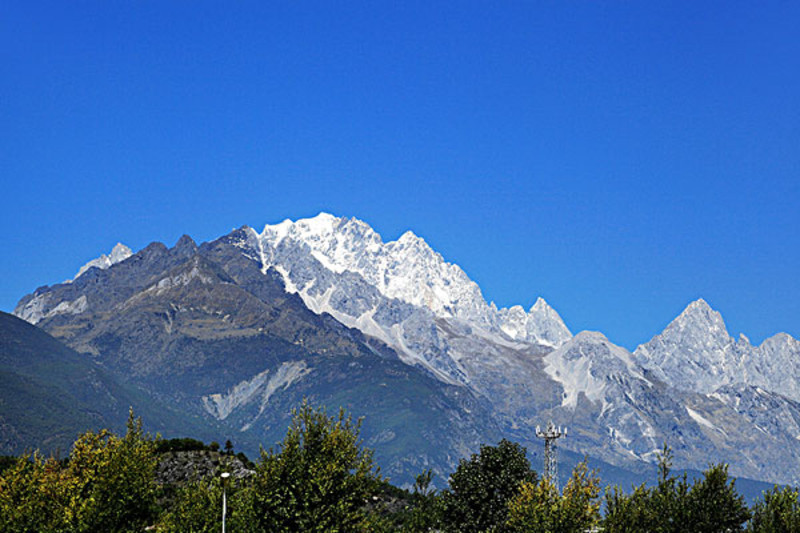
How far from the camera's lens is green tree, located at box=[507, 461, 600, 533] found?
74.9 metres

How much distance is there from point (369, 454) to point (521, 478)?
29970 mm

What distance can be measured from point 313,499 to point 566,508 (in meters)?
23.8

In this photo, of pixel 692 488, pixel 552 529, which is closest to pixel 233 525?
pixel 552 529

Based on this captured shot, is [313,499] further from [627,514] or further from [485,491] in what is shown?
Answer: [485,491]

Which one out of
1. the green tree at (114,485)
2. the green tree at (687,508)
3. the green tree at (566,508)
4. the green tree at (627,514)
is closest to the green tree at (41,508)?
the green tree at (114,485)

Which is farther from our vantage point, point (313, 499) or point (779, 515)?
point (779, 515)

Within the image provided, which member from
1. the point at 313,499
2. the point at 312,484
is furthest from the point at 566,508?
the point at 312,484

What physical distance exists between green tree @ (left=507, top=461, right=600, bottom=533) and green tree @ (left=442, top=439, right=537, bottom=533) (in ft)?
41.5

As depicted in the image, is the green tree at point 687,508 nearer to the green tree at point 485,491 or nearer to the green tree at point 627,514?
the green tree at point 627,514

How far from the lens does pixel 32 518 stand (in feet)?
260

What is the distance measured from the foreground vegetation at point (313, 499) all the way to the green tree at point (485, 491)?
0.55 ft

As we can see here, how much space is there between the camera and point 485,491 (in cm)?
9556

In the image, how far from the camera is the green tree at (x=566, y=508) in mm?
74938

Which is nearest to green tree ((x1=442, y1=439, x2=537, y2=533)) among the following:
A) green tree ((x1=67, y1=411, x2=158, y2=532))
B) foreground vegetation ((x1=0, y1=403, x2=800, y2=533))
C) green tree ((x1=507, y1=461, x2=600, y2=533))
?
foreground vegetation ((x1=0, y1=403, x2=800, y2=533))
